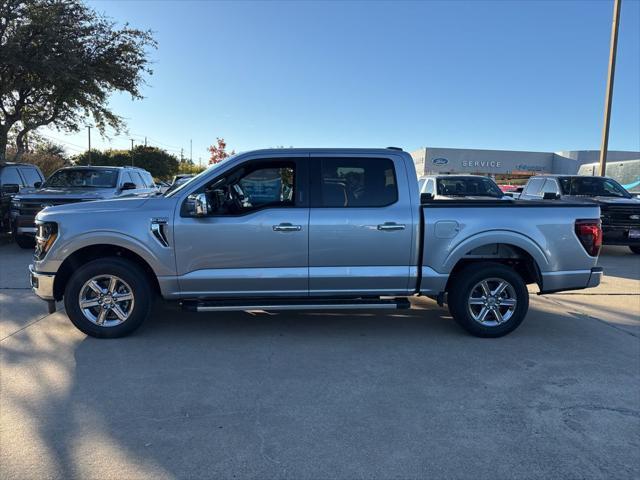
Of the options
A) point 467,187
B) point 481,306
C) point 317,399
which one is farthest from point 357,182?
point 467,187

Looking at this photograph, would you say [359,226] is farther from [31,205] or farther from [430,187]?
[430,187]

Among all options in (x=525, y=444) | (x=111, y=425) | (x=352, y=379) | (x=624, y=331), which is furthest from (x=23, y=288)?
(x=624, y=331)

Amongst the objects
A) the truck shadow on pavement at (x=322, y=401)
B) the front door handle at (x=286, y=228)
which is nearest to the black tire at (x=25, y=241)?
the truck shadow on pavement at (x=322, y=401)

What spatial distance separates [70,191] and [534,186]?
12.2 meters

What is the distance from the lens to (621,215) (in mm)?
10664

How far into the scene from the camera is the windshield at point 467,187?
1235cm

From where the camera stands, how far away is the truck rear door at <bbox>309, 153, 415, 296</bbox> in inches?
193

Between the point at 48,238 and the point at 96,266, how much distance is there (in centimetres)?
58

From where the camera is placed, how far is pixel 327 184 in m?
5.02

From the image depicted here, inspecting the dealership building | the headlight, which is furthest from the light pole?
the dealership building

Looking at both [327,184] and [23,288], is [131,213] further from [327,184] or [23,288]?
[23,288]

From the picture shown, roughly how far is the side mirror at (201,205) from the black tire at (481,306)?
276 cm

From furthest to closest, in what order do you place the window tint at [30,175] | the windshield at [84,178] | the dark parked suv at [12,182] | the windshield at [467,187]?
the window tint at [30,175] < the windshield at [467,187] < the windshield at [84,178] < the dark parked suv at [12,182]

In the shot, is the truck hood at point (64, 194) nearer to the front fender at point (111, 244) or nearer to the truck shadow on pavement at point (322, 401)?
the truck shadow on pavement at point (322, 401)
